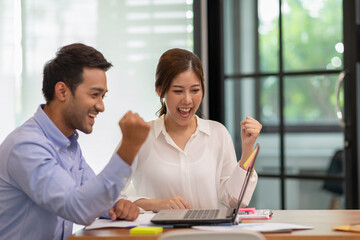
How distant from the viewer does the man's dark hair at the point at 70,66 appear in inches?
73.5

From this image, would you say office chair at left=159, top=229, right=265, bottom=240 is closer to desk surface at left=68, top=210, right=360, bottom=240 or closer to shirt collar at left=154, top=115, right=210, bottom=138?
desk surface at left=68, top=210, right=360, bottom=240

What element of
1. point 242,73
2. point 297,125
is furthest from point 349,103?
point 242,73

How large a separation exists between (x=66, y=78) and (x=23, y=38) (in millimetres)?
1604

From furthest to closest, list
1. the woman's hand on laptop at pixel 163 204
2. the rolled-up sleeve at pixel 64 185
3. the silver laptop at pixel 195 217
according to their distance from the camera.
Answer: the woman's hand on laptop at pixel 163 204, the silver laptop at pixel 195 217, the rolled-up sleeve at pixel 64 185

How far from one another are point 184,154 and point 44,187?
85 centimetres

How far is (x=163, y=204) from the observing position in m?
2.12

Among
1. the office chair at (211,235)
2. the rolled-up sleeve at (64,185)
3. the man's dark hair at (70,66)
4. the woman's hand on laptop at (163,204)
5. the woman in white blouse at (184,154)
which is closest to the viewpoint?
the office chair at (211,235)

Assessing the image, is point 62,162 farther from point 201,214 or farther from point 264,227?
point 264,227

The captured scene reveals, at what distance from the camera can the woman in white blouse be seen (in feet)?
7.64

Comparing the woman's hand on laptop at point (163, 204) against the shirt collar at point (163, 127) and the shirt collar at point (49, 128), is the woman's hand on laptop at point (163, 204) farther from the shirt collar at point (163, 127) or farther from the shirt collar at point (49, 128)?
the shirt collar at point (49, 128)

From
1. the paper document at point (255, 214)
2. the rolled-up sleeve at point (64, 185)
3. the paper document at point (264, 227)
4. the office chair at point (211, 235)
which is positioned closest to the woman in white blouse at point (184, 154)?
the paper document at point (255, 214)

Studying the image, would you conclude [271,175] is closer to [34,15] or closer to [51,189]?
[34,15]

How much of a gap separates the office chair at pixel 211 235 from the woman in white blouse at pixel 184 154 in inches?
Result: 33.7

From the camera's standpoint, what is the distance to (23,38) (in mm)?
3324
